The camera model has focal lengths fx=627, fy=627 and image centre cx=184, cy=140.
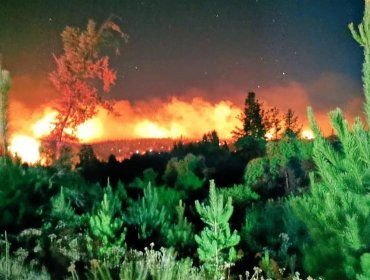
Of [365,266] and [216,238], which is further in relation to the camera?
[216,238]

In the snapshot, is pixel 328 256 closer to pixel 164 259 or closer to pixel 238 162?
pixel 164 259

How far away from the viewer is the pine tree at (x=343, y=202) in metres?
5.99

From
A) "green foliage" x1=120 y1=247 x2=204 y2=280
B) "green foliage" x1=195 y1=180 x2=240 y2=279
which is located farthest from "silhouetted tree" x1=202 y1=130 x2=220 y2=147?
"green foliage" x1=120 y1=247 x2=204 y2=280

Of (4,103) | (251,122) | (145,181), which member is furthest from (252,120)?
(4,103)

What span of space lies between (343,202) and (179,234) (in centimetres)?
365

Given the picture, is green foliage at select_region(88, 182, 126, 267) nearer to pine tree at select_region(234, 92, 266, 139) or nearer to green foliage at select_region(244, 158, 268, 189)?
green foliage at select_region(244, 158, 268, 189)

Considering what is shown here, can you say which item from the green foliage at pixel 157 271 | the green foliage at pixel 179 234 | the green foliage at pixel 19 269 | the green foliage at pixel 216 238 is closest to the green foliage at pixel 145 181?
the green foliage at pixel 179 234

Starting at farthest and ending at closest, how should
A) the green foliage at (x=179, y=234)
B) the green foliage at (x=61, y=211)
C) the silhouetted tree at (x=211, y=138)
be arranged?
the silhouetted tree at (x=211, y=138)
the green foliage at (x=61, y=211)
the green foliage at (x=179, y=234)

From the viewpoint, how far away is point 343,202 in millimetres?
6684

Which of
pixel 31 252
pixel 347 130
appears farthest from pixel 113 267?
pixel 347 130

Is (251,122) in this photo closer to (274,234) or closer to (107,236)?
(274,234)

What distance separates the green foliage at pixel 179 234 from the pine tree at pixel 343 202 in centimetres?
278

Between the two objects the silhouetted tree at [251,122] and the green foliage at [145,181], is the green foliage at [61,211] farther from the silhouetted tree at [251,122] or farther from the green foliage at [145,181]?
the silhouetted tree at [251,122]

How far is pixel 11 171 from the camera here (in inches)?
414
